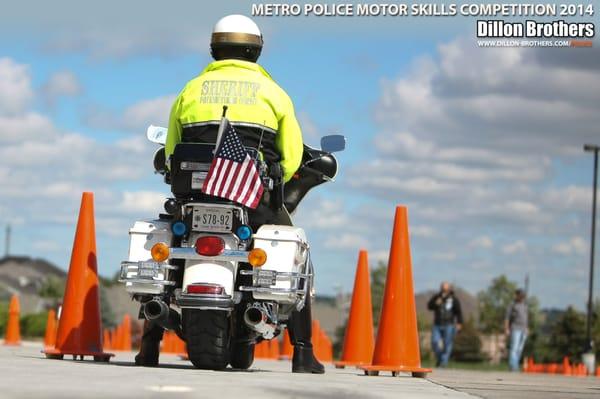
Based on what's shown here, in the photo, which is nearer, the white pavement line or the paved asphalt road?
the paved asphalt road

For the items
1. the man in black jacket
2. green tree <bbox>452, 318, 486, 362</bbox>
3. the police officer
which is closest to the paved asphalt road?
the police officer

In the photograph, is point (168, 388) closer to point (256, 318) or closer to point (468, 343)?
point (256, 318)

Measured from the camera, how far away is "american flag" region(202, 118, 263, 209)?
9.38 m

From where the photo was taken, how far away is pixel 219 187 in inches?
372

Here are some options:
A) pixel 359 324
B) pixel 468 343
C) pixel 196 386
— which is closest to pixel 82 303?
pixel 359 324

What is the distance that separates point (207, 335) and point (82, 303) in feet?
8.68

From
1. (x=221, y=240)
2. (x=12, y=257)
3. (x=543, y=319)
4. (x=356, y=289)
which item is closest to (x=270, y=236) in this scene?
(x=221, y=240)

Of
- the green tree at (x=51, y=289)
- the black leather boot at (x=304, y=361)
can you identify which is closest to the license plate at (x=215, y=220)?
the black leather boot at (x=304, y=361)

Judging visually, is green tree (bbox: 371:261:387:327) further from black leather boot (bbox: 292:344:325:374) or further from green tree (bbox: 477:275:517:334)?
black leather boot (bbox: 292:344:325:374)

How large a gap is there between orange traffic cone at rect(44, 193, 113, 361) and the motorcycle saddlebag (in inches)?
90.9

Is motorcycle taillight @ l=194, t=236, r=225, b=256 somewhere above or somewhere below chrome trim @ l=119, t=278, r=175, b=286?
above

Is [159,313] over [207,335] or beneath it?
over

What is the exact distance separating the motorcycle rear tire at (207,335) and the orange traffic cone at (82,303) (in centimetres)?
221

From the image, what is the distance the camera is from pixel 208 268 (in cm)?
945
